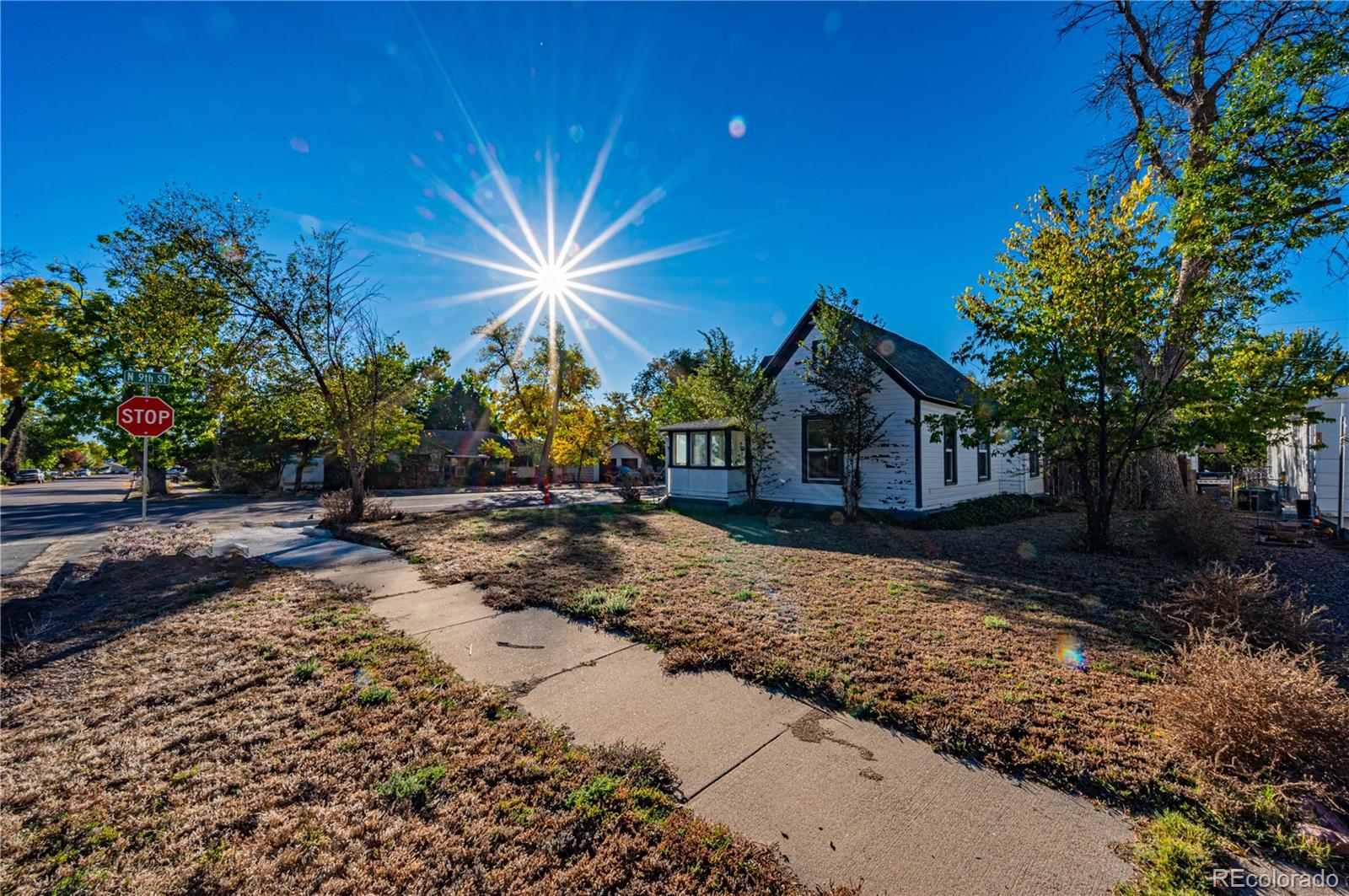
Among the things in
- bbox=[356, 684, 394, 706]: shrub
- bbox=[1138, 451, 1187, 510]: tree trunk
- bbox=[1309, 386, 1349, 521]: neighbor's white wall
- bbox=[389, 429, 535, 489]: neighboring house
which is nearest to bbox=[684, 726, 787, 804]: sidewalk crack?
bbox=[356, 684, 394, 706]: shrub

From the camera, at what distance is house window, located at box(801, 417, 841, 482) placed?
13.4 metres

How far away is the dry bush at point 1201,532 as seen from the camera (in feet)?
23.5

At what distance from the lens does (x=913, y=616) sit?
5.09m

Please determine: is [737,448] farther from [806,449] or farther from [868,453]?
[868,453]

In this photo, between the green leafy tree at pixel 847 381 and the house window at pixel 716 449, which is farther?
the house window at pixel 716 449

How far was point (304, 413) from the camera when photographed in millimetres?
12883

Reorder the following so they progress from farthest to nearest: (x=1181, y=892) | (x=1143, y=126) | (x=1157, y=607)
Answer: (x=1143, y=126) → (x=1157, y=607) → (x=1181, y=892)

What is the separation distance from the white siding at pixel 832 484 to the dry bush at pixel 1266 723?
939 centimetres

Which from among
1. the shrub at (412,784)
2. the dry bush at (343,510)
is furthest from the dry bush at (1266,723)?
the dry bush at (343,510)

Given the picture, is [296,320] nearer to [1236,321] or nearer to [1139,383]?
[1139,383]

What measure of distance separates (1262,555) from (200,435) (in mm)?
35860

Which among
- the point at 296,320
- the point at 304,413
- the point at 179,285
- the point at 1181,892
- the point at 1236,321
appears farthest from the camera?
the point at 304,413

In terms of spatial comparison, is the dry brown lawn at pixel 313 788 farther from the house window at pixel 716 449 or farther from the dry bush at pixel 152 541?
the house window at pixel 716 449

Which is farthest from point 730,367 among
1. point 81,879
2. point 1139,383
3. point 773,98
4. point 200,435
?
point 200,435
